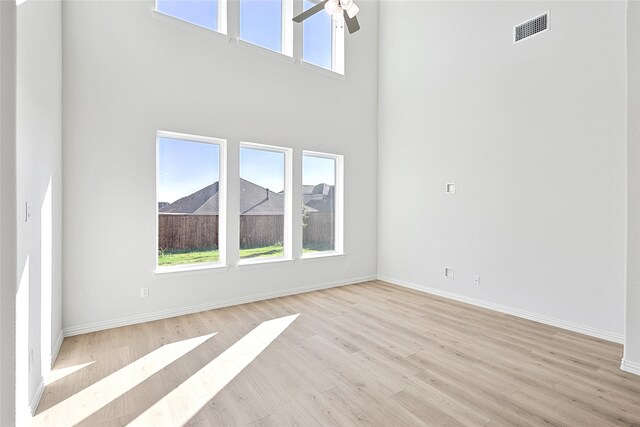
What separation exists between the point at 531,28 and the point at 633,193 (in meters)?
2.30

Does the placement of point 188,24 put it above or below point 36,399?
above

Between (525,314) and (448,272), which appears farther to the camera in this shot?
(448,272)

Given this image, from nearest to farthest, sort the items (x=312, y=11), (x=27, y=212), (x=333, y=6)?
(x=27, y=212) < (x=333, y=6) < (x=312, y=11)

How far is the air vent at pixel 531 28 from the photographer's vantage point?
139 inches

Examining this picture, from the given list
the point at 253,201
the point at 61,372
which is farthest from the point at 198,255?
the point at 61,372

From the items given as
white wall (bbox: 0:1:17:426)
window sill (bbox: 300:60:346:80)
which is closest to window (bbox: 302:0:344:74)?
window sill (bbox: 300:60:346:80)

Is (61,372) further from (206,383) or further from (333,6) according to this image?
(333,6)

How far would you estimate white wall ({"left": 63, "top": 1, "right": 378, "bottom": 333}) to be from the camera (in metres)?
3.13

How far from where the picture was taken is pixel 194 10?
3.89 m

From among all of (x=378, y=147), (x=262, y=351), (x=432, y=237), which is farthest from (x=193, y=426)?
(x=378, y=147)

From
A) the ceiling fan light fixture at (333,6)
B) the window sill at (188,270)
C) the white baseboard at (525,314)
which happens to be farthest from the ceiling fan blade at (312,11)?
the white baseboard at (525,314)

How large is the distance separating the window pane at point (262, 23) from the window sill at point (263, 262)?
9.89 feet

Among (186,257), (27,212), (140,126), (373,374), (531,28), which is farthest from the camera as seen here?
(186,257)

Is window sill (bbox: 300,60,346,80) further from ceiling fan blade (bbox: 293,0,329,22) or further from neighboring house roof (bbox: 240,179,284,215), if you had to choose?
neighboring house roof (bbox: 240,179,284,215)
